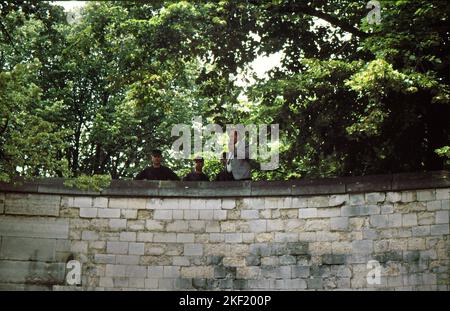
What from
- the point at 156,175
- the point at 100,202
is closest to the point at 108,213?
the point at 100,202

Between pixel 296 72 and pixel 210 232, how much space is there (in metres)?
4.96

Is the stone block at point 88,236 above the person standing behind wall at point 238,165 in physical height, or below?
below

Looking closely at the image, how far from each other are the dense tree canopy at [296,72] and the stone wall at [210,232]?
0.91 m

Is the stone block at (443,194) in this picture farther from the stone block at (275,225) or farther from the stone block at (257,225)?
the stone block at (257,225)

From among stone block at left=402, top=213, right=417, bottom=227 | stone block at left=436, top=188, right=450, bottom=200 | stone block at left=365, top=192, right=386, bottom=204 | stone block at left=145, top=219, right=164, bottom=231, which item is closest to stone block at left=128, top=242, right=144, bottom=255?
stone block at left=145, top=219, right=164, bottom=231

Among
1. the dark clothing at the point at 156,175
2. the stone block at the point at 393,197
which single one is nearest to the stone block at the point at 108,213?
the dark clothing at the point at 156,175

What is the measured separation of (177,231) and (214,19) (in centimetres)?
483

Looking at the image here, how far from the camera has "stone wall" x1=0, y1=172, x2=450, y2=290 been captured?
924cm

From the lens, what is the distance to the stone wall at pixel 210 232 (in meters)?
9.24

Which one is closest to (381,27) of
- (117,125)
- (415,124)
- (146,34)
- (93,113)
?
(415,124)

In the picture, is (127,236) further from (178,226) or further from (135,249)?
(178,226)

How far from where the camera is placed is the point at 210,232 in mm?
9883
